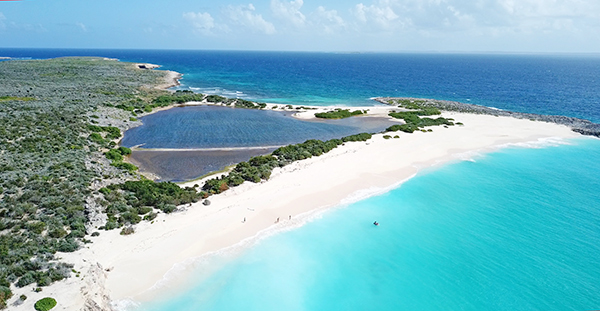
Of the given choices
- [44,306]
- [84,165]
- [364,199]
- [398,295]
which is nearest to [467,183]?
[364,199]

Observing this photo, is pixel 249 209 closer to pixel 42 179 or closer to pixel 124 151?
pixel 42 179

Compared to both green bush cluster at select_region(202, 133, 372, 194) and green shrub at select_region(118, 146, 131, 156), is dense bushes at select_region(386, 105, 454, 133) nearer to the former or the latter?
green bush cluster at select_region(202, 133, 372, 194)

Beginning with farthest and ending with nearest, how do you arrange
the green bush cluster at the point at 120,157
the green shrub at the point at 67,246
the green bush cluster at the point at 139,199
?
the green bush cluster at the point at 120,157
the green bush cluster at the point at 139,199
the green shrub at the point at 67,246

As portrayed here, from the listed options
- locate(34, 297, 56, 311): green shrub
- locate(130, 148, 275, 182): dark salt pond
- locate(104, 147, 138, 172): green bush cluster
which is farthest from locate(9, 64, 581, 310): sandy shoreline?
locate(104, 147, 138, 172): green bush cluster

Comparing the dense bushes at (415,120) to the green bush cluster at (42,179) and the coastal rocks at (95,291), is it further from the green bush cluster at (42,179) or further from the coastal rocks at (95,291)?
the coastal rocks at (95,291)

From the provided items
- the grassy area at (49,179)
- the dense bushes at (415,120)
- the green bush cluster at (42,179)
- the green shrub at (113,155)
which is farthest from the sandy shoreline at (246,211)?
the green shrub at (113,155)

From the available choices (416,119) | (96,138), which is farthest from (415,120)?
(96,138)
